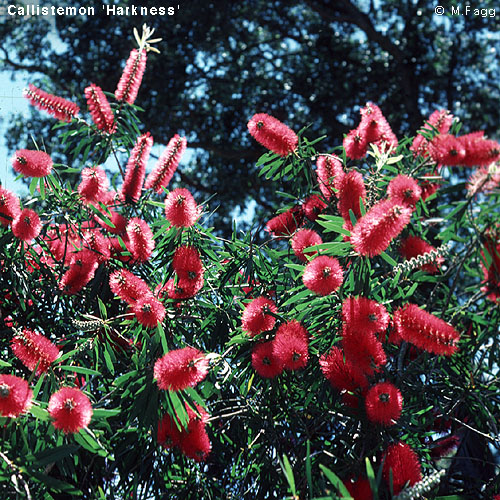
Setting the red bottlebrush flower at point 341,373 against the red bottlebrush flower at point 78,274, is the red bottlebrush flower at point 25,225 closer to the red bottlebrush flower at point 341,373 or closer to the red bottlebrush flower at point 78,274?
the red bottlebrush flower at point 78,274

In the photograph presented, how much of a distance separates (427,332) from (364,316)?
17 centimetres

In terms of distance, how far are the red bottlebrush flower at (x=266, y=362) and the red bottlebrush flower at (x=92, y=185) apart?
884 millimetres

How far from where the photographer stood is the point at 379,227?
179cm

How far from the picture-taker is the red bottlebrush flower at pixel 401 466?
6.12 feet

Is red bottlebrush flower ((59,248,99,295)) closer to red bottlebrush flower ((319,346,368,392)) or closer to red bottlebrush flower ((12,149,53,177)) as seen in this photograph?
red bottlebrush flower ((12,149,53,177))

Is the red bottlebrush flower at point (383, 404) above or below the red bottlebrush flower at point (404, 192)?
below

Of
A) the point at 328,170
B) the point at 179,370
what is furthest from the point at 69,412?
the point at 328,170

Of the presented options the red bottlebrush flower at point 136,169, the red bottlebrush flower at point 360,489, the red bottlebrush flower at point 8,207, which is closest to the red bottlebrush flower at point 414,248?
the red bottlebrush flower at point 360,489

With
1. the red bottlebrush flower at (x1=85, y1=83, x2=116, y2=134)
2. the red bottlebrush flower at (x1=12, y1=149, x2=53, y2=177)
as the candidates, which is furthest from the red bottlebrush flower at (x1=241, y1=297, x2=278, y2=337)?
the red bottlebrush flower at (x1=85, y1=83, x2=116, y2=134)

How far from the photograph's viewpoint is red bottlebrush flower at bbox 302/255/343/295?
1.89m

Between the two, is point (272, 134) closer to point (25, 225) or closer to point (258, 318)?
point (258, 318)

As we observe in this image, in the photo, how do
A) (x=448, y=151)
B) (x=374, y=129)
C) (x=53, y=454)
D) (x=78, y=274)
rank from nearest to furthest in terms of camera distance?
1. (x=53, y=454)
2. (x=448, y=151)
3. (x=78, y=274)
4. (x=374, y=129)

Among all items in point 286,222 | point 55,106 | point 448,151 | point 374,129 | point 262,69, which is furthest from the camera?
point 262,69

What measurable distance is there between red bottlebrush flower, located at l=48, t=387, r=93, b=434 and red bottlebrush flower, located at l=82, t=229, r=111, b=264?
2.99ft
